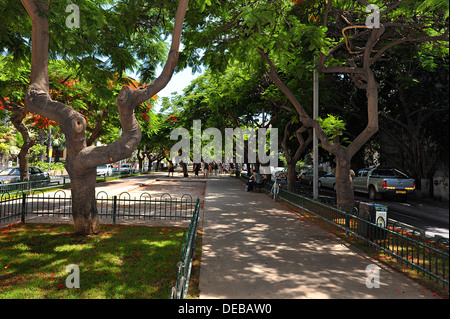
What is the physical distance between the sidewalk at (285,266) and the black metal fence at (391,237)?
42cm

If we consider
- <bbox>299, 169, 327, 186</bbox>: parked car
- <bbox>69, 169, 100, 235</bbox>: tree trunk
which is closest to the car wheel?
<bbox>299, 169, 327, 186</bbox>: parked car

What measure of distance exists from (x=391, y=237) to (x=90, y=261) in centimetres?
651

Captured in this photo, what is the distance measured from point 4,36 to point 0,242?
5822 mm

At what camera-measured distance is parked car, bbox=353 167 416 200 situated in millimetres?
16781

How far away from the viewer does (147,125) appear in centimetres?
2252

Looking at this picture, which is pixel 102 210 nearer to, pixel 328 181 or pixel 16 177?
pixel 16 177

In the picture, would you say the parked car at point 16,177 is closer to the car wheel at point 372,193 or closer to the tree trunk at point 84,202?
the tree trunk at point 84,202

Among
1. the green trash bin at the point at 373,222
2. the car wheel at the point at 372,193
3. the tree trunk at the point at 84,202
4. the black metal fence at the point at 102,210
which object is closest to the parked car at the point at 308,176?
the car wheel at the point at 372,193

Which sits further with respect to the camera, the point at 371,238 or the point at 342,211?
the point at 342,211

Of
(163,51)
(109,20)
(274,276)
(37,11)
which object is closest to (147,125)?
(163,51)

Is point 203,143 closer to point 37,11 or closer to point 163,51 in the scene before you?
point 163,51

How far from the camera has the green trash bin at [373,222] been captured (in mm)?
7103

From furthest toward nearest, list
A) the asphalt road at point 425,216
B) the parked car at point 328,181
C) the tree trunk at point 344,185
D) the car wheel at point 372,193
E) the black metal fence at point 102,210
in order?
the parked car at point 328,181, the car wheel at point 372,193, the tree trunk at point 344,185, the black metal fence at point 102,210, the asphalt road at point 425,216

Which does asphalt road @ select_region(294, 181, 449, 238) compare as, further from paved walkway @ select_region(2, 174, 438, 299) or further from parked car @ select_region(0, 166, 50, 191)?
parked car @ select_region(0, 166, 50, 191)
